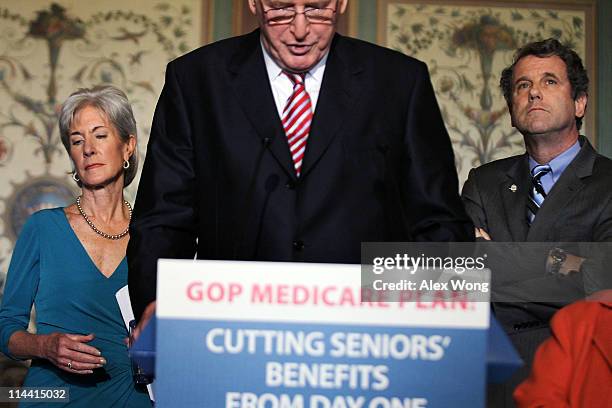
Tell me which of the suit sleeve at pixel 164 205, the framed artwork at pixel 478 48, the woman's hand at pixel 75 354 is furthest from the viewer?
the framed artwork at pixel 478 48

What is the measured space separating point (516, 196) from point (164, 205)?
1244 millimetres

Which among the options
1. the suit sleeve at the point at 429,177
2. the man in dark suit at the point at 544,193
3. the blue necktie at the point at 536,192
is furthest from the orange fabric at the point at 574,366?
the blue necktie at the point at 536,192

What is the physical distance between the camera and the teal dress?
2619 millimetres

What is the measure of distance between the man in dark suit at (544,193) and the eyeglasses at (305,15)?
97 cm

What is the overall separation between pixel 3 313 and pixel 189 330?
4.54 feet

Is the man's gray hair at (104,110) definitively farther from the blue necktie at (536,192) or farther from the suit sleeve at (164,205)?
the blue necktie at (536,192)

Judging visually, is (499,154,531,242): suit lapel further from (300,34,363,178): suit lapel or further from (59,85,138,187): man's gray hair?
(59,85,138,187): man's gray hair

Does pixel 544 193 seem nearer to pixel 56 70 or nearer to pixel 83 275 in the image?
pixel 83 275

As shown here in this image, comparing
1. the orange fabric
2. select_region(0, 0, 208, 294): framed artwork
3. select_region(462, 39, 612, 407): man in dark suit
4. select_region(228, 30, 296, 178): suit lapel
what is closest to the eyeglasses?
select_region(228, 30, 296, 178): suit lapel

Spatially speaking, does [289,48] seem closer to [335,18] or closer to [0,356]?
[335,18]

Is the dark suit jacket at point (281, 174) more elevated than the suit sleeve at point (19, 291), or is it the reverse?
the dark suit jacket at point (281, 174)

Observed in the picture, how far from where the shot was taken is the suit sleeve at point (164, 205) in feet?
6.20

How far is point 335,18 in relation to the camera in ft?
6.42

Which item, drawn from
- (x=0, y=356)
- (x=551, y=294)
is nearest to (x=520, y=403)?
(x=551, y=294)
